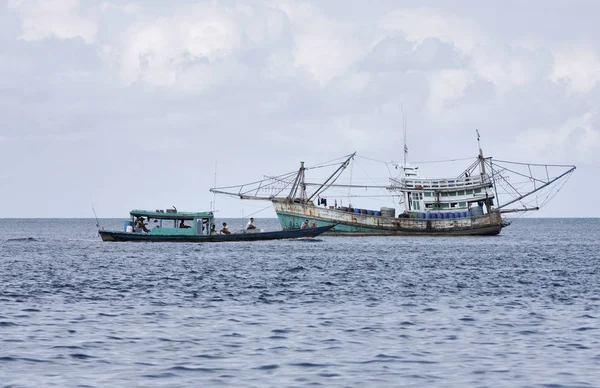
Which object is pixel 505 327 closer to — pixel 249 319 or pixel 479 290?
pixel 249 319

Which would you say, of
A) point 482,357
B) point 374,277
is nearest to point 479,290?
point 374,277

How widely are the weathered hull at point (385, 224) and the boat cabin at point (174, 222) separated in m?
26.1

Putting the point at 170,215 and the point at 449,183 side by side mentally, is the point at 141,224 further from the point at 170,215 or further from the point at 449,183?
the point at 449,183

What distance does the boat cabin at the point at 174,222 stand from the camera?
75125mm

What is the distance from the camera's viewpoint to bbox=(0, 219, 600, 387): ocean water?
63.1 ft

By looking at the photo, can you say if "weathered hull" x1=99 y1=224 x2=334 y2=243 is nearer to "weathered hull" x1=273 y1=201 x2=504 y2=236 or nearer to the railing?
"weathered hull" x1=273 y1=201 x2=504 y2=236

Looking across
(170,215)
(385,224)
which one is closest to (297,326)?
(170,215)

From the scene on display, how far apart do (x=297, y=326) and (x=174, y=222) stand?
5060 cm

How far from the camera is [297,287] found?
1516 inches

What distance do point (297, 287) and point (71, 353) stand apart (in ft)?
59.1

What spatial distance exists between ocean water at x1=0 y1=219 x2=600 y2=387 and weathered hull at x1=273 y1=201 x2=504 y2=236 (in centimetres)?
4983

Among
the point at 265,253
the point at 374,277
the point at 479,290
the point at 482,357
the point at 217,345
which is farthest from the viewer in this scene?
the point at 265,253

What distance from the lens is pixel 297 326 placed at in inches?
1030

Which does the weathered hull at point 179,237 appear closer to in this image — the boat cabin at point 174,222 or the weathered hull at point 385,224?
the boat cabin at point 174,222
